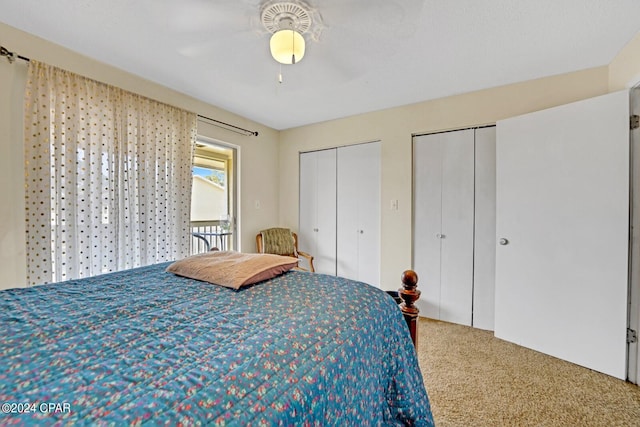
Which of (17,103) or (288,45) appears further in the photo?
(17,103)

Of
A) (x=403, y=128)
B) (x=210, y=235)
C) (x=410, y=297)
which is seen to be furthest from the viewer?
(x=210, y=235)

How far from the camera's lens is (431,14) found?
5.03ft

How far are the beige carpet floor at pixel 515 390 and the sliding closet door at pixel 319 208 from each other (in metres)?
1.64

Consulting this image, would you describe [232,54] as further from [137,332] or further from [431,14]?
[137,332]

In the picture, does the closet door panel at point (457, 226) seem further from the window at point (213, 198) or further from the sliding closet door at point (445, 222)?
the window at point (213, 198)

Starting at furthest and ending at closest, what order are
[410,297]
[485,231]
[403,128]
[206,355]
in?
1. [403,128]
2. [485,231]
3. [410,297]
4. [206,355]

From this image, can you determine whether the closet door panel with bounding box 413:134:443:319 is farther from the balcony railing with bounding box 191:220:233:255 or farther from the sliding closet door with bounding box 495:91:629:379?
the balcony railing with bounding box 191:220:233:255

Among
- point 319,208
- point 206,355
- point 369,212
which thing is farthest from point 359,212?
point 206,355

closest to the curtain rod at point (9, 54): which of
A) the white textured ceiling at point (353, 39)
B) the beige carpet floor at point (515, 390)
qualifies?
the white textured ceiling at point (353, 39)

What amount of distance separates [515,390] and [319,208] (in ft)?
8.42

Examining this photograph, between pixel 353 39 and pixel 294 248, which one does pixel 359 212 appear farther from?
pixel 353 39

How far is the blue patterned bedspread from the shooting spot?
565 mm

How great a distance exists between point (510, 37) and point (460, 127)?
967 mm

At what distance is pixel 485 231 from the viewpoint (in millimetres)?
2561
